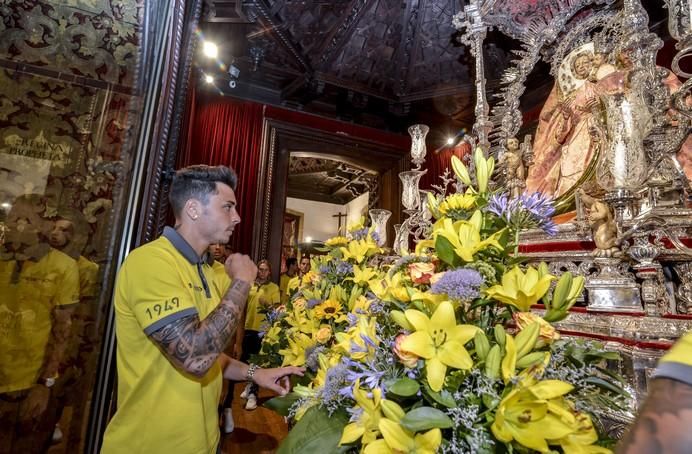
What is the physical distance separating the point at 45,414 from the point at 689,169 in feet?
11.7

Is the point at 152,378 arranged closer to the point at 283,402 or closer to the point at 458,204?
the point at 283,402

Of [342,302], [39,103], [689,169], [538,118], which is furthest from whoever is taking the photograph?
[538,118]

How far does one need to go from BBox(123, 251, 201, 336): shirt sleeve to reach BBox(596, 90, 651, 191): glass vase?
1695mm

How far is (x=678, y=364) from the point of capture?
0.34 metres

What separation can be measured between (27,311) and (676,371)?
2.02 metres

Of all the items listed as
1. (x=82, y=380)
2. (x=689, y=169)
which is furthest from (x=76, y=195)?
(x=689, y=169)

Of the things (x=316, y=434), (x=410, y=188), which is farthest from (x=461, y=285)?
(x=410, y=188)

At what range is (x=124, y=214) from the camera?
1724 millimetres

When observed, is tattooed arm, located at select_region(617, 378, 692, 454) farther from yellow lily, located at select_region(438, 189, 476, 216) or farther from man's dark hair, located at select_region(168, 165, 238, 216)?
man's dark hair, located at select_region(168, 165, 238, 216)

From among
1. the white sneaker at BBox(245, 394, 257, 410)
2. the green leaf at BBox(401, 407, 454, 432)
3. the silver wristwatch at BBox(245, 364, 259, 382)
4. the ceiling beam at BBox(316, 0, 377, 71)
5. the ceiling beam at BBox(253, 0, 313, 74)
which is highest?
the ceiling beam at BBox(316, 0, 377, 71)

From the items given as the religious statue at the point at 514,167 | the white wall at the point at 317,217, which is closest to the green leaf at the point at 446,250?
the religious statue at the point at 514,167

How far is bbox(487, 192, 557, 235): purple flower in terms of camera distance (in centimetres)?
62

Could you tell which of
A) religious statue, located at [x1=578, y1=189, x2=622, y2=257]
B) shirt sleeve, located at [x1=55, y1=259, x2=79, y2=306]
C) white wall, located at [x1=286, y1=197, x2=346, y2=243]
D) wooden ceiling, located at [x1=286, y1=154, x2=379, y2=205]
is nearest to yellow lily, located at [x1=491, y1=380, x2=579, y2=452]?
religious statue, located at [x1=578, y1=189, x2=622, y2=257]

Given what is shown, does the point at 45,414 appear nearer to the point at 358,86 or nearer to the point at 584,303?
the point at 584,303
